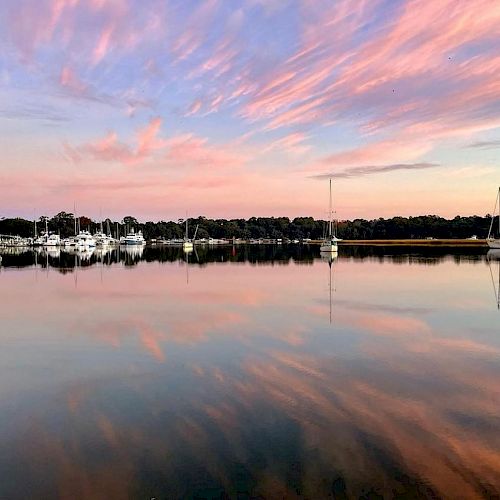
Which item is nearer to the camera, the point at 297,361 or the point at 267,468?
the point at 267,468

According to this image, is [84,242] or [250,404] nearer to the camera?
[250,404]

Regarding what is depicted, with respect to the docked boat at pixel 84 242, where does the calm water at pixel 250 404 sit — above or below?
below

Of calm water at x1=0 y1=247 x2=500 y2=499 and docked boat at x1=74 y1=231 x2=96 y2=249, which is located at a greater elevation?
docked boat at x1=74 y1=231 x2=96 y2=249

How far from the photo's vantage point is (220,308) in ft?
108

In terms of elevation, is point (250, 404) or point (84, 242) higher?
point (84, 242)

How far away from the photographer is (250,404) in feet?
44.7

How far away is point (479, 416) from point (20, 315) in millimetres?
25798

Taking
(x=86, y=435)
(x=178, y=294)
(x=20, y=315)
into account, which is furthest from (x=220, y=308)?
(x=86, y=435)

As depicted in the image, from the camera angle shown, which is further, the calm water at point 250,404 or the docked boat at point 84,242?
the docked boat at point 84,242

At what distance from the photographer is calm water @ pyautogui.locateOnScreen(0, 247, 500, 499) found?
9688 millimetres

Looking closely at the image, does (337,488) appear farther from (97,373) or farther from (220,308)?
(220,308)

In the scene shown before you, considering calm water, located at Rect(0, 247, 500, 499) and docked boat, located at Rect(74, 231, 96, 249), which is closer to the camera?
calm water, located at Rect(0, 247, 500, 499)

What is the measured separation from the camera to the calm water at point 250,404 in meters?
9.69

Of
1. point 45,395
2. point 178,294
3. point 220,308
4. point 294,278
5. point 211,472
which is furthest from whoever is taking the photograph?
point 294,278
